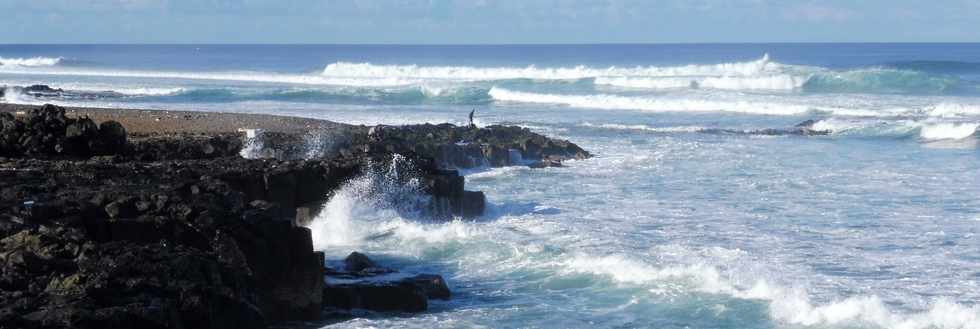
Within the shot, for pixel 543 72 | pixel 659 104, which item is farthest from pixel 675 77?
pixel 659 104

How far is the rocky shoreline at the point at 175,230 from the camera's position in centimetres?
916

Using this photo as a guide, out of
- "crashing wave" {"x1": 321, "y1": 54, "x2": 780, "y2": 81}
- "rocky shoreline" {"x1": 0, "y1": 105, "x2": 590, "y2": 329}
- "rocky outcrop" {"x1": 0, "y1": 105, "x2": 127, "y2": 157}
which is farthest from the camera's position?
"crashing wave" {"x1": 321, "y1": 54, "x2": 780, "y2": 81}

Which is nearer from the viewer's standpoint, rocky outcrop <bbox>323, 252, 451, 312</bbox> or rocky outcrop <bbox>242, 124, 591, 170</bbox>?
rocky outcrop <bbox>323, 252, 451, 312</bbox>

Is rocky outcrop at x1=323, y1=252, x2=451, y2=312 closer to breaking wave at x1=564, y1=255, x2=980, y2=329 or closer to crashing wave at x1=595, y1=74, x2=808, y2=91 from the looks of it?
breaking wave at x1=564, y1=255, x2=980, y2=329

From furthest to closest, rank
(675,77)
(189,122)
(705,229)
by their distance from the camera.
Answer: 1. (675,77)
2. (189,122)
3. (705,229)

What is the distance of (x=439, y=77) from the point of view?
76375 millimetres

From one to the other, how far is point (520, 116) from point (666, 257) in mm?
26679

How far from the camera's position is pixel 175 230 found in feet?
35.6

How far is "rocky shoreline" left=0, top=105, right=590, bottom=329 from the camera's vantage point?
30.0 feet

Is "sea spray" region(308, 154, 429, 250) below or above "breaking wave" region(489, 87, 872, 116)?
below

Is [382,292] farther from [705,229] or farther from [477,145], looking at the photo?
[477,145]

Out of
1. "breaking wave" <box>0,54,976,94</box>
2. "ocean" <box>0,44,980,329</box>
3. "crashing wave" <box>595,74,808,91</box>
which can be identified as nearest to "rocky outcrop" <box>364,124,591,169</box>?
"ocean" <box>0,44,980,329</box>

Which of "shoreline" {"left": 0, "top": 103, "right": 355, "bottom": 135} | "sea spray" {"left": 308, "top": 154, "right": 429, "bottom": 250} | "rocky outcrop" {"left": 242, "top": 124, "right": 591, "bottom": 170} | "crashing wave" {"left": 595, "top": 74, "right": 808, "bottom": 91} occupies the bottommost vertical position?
"sea spray" {"left": 308, "top": 154, "right": 429, "bottom": 250}

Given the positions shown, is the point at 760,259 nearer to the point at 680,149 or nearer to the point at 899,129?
the point at 680,149
